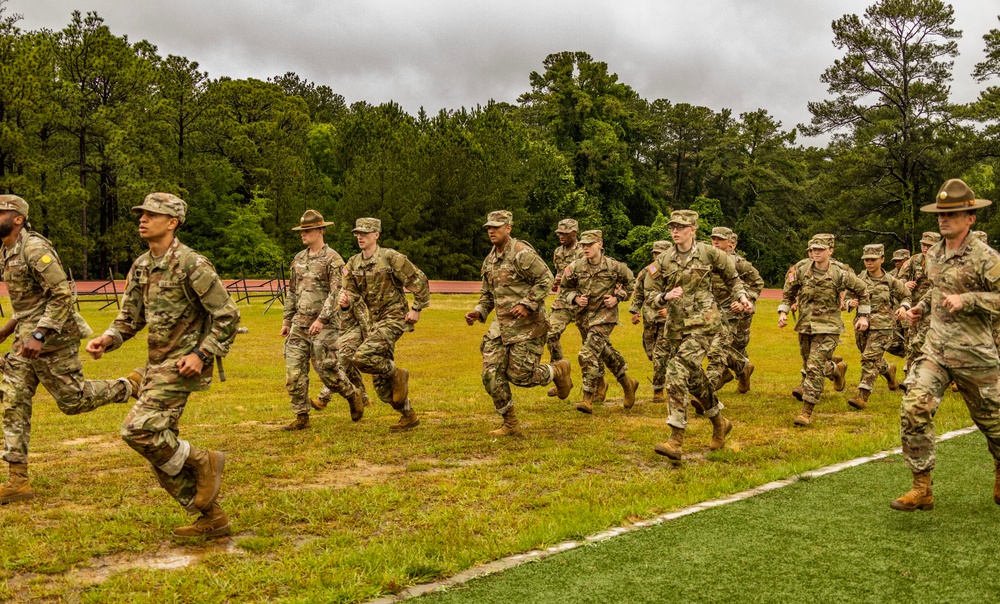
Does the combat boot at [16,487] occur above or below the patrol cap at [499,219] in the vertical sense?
below

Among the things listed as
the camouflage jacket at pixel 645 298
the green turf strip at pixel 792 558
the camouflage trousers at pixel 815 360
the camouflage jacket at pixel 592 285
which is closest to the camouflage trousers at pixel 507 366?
the camouflage jacket at pixel 645 298

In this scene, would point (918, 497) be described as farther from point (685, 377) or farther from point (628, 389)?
point (628, 389)

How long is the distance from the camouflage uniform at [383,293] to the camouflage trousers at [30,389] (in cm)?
304

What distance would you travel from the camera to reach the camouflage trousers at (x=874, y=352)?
12.5 meters

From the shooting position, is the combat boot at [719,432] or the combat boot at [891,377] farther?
the combat boot at [891,377]

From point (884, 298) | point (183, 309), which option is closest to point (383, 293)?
point (183, 309)

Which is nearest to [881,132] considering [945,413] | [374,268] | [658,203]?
[658,203]

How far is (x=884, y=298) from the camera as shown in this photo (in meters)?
13.3

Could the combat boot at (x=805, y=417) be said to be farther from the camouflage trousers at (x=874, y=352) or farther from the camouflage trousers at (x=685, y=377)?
the camouflage trousers at (x=685, y=377)

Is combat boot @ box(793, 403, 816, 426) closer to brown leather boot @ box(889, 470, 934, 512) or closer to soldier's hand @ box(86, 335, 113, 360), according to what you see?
brown leather boot @ box(889, 470, 934, 512)

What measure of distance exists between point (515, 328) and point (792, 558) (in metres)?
→ 4.61

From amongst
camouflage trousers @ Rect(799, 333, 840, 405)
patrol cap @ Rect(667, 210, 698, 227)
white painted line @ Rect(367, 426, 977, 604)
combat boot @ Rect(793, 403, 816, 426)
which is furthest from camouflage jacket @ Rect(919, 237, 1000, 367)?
camouflage trousers @ Rect(799, 333, 840, 405)

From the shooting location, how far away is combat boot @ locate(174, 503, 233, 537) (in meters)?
5.89

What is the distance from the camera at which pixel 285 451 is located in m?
8.92
